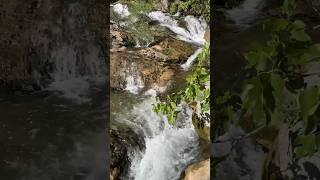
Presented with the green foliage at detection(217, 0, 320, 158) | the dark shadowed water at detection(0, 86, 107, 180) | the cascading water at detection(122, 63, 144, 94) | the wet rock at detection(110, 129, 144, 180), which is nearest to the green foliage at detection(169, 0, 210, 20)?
the cascading water at detection(122, 63, 144, 94)

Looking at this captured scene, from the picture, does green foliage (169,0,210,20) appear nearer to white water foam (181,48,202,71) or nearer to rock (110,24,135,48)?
white water foam (181,48,202,71)

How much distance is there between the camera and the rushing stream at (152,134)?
2246mm

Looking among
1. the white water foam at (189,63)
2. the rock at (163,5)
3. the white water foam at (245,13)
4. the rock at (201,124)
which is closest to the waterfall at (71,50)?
the white water foam at (245,13)

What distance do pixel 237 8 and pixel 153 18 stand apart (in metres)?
2.28

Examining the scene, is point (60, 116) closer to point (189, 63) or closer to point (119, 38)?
point (189, 63)

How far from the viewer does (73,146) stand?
153cm

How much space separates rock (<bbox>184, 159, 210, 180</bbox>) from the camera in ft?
6.27

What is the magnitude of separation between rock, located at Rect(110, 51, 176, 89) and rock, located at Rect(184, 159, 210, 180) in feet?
1.97

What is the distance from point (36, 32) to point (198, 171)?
916mm

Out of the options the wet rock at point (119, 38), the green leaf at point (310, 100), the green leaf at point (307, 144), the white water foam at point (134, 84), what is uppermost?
the wet rock at point (119, 38)

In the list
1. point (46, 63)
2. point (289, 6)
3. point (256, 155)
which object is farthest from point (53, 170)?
point (289, 6)

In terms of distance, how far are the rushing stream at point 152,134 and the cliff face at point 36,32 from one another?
0.62m

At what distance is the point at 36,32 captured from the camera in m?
1.58

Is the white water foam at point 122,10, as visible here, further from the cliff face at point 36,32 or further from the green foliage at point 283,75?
the green foliage at point 283,75
